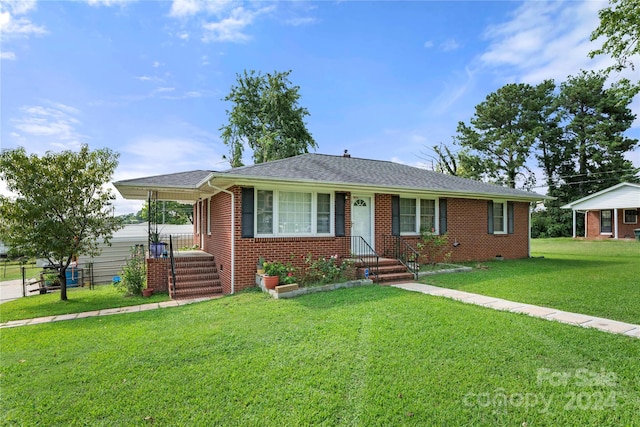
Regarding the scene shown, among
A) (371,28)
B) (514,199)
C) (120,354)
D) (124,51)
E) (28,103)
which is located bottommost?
(120,354)

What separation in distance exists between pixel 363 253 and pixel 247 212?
393 centimetres

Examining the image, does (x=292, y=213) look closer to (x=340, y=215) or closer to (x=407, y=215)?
(x=340, y=215)

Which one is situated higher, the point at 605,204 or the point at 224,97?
the point at 224,97

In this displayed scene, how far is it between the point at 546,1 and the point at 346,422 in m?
13.4

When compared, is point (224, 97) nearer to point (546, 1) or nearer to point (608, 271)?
point (546, 1)

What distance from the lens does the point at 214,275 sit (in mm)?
9766

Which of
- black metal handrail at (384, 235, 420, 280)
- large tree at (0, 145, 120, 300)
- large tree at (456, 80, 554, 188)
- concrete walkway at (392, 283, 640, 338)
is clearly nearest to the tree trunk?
large tree at (0, 145, 120, 300)

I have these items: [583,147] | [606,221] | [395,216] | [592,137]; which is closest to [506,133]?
[583,147]

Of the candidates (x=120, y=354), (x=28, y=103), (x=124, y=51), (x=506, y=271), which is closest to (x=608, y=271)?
(x=506, y=271)

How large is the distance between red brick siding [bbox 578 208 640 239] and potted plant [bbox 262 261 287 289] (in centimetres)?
2761

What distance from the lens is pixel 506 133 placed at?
3488cm

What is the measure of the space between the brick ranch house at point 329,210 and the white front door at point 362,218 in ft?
0.10

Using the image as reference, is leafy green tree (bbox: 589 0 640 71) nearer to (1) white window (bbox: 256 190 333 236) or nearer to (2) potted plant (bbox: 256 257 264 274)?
(1) white window (bbox: 256 190 333 236)

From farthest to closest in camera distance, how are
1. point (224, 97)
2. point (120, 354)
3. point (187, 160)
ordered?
1. point (224, 97)
2. point (187, 160)
3. point (120, 354)
